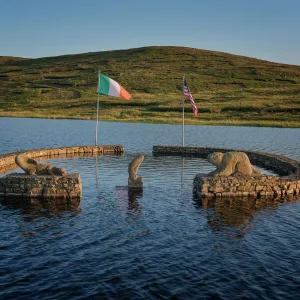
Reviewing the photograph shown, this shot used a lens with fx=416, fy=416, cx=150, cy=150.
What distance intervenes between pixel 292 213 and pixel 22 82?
148278mm

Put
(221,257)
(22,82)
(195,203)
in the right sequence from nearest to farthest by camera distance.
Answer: (221,257)
(195,203)
(22,82)

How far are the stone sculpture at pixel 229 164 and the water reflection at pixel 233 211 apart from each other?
5.90ft

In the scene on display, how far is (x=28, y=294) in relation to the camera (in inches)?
448

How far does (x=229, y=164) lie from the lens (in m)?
23.1

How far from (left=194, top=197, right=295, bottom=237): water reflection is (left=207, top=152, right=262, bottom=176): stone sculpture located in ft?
5.90

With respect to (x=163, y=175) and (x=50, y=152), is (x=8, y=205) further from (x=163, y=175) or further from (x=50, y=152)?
(x=50, y=152)

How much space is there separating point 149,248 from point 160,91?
117356 mm

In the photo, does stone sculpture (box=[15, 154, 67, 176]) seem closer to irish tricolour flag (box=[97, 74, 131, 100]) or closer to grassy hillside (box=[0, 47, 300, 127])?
irish tricolour flag (box=[97, 74, 131, 100])

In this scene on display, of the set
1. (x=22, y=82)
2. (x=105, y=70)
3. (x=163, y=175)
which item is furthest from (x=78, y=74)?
(x=163, y=175)

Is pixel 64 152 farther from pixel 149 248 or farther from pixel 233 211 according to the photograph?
pixel 149 248

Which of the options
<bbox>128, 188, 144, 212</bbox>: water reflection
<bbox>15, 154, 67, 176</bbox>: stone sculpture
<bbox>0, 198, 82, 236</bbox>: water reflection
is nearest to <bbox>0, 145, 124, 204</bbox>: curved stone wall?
<bbox>0, 198, 82, 236</bbox>: water reflection

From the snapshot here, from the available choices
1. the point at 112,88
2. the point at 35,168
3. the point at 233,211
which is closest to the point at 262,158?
the point at 112,88

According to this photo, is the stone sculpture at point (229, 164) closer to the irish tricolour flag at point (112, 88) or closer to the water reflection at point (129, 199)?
the water reflection at point (129, 199)

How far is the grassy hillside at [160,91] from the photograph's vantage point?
8856 centimetres
